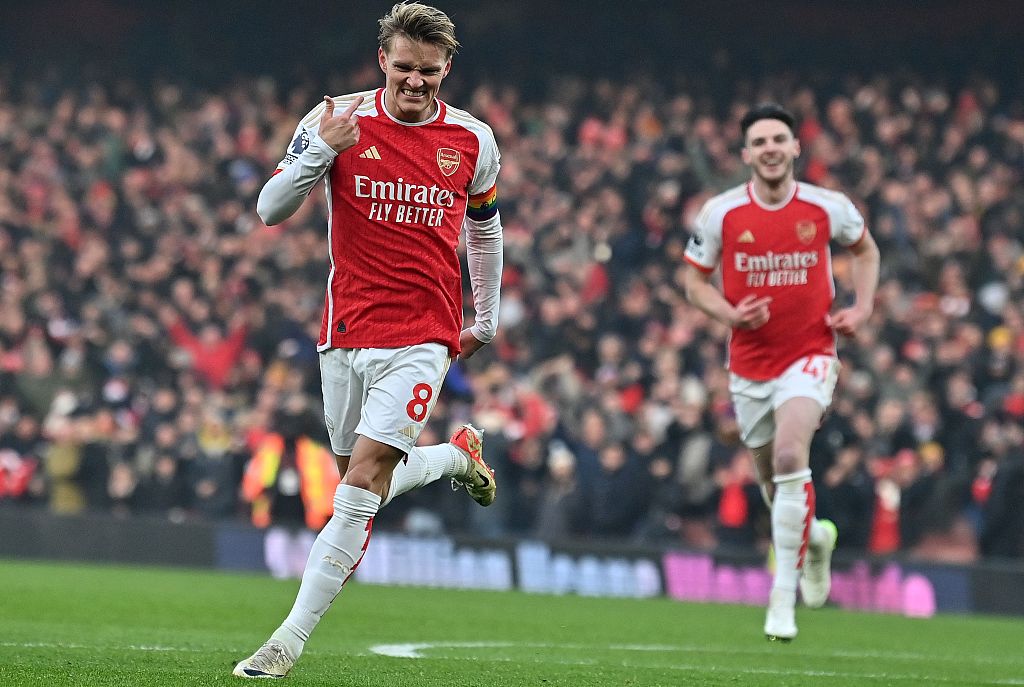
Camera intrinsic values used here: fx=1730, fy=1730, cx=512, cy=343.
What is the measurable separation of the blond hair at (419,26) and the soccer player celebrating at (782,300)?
102 inches

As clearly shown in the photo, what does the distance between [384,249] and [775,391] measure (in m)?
2.96

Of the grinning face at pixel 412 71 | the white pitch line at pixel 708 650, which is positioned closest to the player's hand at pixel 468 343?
the grinning face at pixel 412 71

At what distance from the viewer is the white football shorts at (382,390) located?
250 inches

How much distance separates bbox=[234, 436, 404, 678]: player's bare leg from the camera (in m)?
6.16

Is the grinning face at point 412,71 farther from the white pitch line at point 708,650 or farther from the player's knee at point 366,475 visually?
the white pitch line at point 708,650

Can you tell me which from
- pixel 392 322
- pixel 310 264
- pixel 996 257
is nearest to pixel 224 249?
pixel 310 264

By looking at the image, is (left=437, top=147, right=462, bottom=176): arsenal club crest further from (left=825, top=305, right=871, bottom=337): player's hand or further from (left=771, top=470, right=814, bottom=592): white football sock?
(left=771, top=470, right=814, bottom=592): white football sock

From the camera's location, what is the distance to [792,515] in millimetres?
8438

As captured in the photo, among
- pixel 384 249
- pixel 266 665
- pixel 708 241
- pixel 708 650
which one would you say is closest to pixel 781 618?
pixel 708 650

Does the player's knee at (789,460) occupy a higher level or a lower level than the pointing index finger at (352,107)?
lower

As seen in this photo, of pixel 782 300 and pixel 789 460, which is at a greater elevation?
pixel 782 300

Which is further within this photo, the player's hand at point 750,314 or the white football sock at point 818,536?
the white football sock at point 818,536

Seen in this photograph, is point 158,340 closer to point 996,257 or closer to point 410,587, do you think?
point 410,587

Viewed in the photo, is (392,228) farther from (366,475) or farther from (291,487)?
(291,487)
